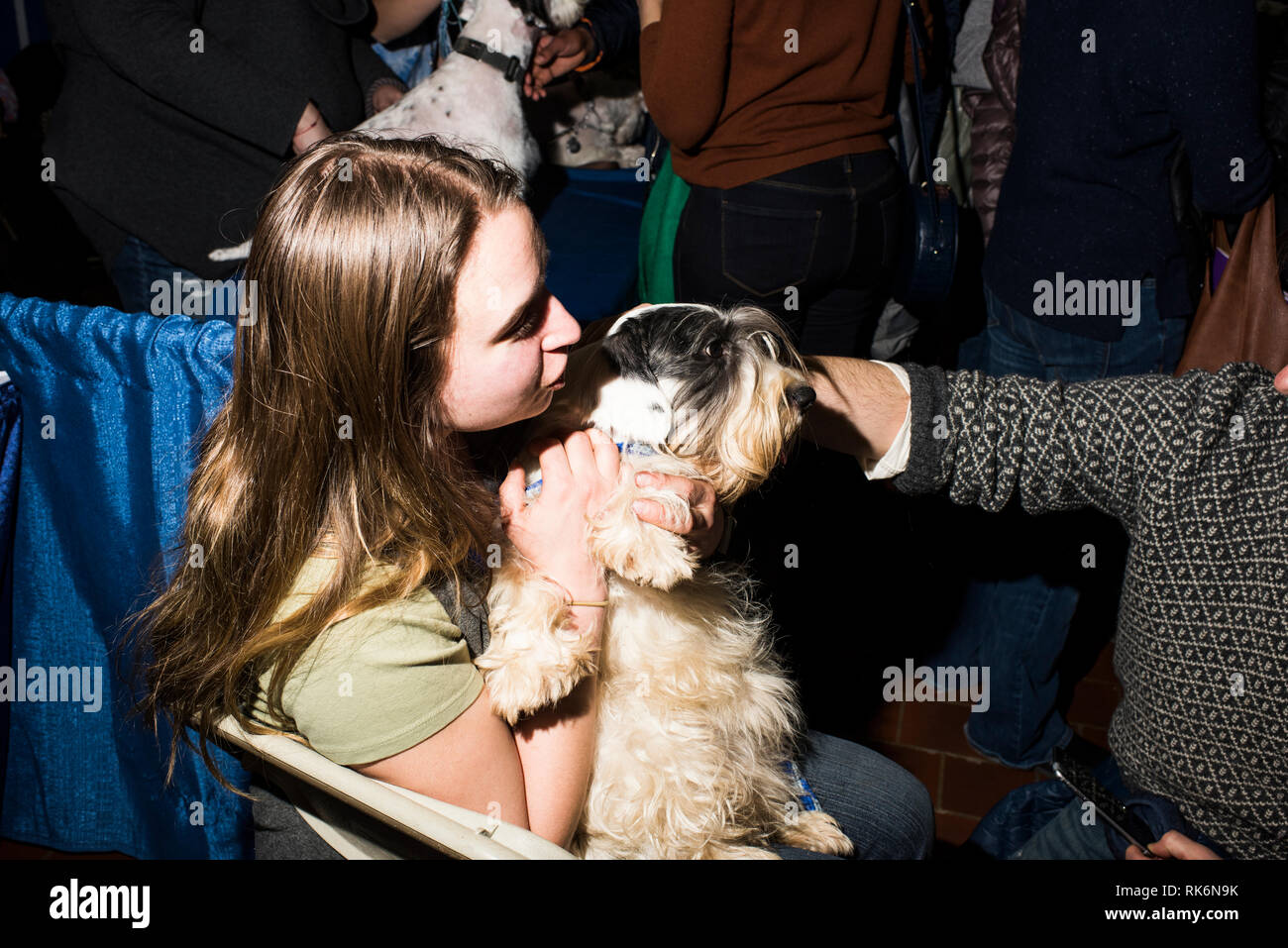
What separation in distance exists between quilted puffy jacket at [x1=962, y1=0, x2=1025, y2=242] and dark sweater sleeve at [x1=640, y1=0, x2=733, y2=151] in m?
0.94

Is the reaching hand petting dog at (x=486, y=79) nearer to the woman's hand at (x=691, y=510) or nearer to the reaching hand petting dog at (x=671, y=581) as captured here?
the reaching hand petting dog at (x=671, y=581)

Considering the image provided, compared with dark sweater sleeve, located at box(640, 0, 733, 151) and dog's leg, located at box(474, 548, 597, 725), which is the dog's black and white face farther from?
dark sweater sleeve, located at box(640, 0, 733, 151)

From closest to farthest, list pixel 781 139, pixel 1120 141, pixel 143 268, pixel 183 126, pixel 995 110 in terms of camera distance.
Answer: pixel 1120 141, pixel 781 139, pixel 183 126, pixel 143 268, pixel 995 110

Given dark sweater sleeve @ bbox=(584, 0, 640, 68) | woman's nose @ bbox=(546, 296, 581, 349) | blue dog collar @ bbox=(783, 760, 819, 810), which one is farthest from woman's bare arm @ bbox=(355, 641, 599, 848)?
dark sweater sleeve @ bbox=(584, 0, 640, 68)

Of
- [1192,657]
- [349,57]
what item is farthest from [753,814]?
[349,57]

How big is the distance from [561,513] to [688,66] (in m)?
1.38

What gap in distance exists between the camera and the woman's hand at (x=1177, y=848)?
157 cm

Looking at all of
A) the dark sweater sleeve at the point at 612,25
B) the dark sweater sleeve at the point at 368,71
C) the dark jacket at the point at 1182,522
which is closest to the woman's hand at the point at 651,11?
the dark sweater sleeve at the point at 612,25

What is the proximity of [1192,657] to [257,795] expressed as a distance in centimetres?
174

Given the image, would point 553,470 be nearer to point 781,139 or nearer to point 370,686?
point 370,686

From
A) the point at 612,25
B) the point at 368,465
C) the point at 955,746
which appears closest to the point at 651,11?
the point at 612,25

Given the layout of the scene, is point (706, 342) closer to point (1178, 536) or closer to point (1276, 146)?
point (1178, 536)

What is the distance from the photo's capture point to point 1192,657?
158 centimetres

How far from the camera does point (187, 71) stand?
8.09 feet
